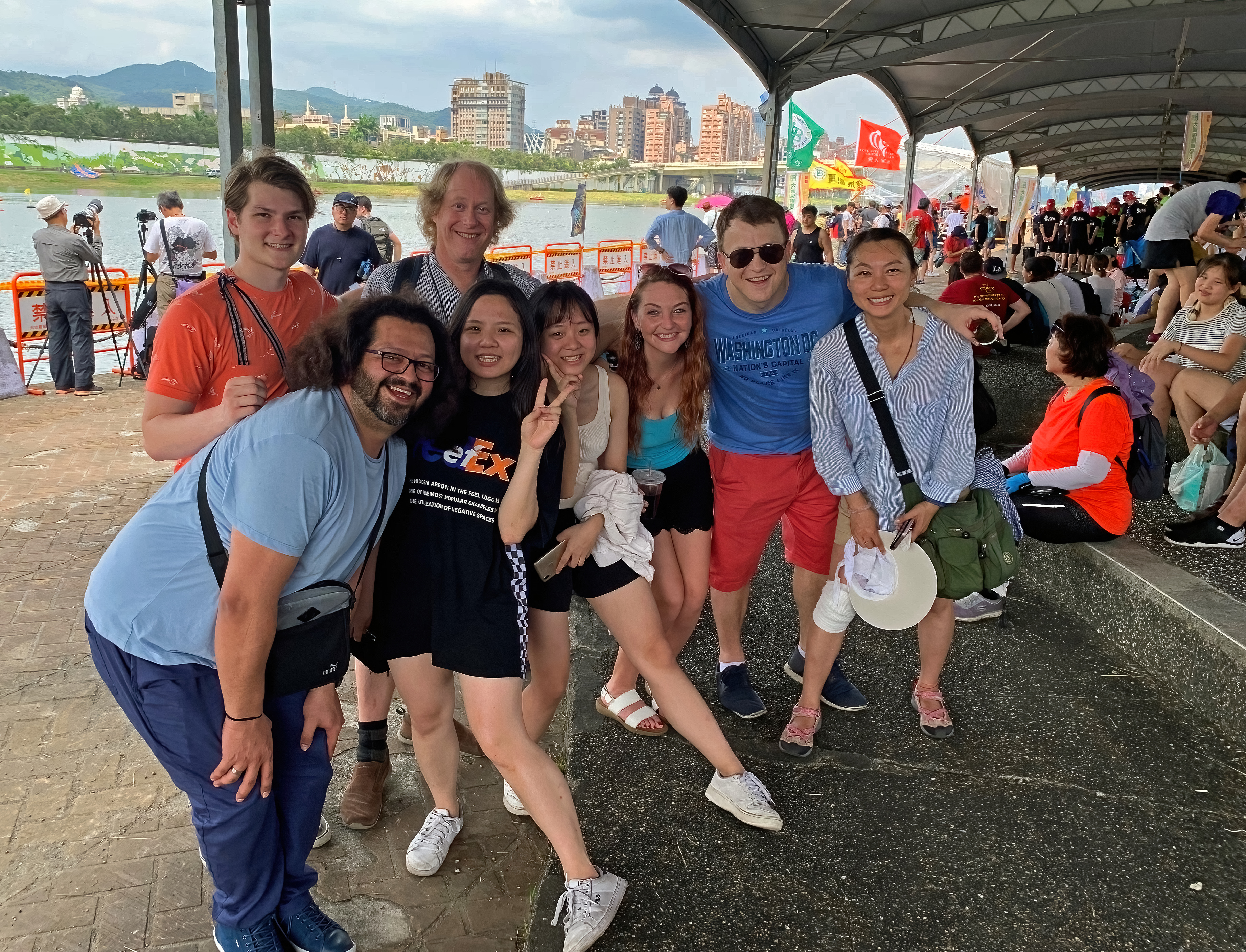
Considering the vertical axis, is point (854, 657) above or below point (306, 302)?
below

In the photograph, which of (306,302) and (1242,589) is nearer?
(306,302)

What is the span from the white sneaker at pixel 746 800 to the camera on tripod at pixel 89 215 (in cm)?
1047

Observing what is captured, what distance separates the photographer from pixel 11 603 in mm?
4465

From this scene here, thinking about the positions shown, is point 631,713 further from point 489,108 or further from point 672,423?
point 489,108

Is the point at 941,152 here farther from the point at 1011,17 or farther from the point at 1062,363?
the point at 1062,363

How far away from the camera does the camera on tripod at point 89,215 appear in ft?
32.5

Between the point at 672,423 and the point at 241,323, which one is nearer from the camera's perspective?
the point at 241,323

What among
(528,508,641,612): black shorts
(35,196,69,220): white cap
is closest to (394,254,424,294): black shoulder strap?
(528,508,641,612): black shorts

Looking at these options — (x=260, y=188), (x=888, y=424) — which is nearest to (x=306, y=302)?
(x=260, y=188)

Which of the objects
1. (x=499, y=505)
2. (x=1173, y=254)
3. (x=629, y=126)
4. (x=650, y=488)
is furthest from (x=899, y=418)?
(x=629, y=126)

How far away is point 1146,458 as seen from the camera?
408cm

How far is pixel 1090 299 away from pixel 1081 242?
43.7ft

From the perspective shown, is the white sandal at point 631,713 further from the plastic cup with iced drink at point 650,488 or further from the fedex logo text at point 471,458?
the fedex logo text at point 471,458

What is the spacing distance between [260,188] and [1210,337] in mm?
5261
